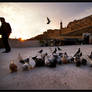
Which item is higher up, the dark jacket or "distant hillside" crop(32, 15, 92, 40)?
"distant hillside" crop(32, 15, 92, 40)

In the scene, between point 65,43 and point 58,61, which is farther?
point 65,43

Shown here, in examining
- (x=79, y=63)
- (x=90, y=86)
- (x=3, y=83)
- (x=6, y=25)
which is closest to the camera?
(x=90, y=86)

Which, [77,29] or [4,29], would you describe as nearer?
[4,29]

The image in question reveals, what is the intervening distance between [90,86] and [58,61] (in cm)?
153

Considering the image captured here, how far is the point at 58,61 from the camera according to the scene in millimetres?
3154

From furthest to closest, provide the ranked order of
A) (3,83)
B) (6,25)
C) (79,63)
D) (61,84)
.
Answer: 1. (6,25)
2. (79,63)
3. (3,83)
4. (61,84)

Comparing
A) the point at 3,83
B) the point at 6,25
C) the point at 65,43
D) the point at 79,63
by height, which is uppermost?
the point at 6,25

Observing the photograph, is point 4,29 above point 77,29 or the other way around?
the other way around

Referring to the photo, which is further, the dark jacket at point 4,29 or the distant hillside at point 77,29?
the distant hillside at point 77,29

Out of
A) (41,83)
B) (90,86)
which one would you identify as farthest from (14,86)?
(90,86)

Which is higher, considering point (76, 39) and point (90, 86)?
point (76, 39)

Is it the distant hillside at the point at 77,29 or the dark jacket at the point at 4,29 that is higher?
the distant hillside at the point at 77,29

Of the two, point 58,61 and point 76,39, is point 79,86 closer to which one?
point 58,61

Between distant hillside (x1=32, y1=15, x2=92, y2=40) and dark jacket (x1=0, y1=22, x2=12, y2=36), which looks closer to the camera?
dark jacket (x1=0, y1=22, x2=12, y2=36)
